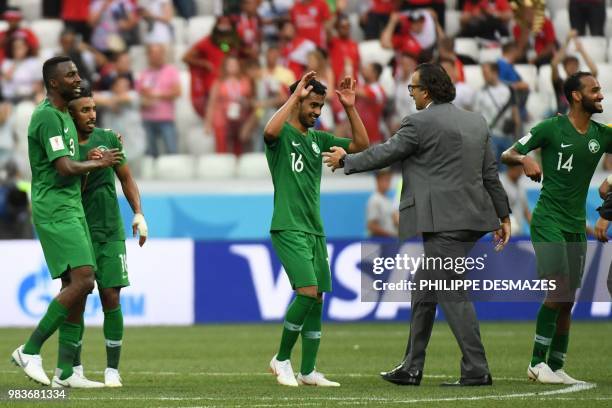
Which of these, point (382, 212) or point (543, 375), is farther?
point (382, 212)

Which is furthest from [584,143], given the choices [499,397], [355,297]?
[355,297]

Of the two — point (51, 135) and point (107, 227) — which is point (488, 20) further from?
point (51, 135)

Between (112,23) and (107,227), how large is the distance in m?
11.3

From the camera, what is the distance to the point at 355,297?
17.8 m

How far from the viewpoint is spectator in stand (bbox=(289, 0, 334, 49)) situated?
20.2 metres

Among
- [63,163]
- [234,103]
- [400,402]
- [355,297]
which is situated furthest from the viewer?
[234,103]

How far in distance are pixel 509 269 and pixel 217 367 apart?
290cm

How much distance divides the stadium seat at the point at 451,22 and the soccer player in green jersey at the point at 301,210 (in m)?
9.79

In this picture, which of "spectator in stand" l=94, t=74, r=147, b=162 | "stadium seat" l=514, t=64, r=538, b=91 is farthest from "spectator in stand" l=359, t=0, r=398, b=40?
"spectator in stand" l=94, t=74, r=147, b=162

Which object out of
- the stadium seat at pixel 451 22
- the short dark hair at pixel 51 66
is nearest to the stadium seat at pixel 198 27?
the stadium seat at pixel 451 22

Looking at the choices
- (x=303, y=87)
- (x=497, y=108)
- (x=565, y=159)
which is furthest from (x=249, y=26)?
(x=565, y=159)

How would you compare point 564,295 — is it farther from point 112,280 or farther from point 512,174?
point 512,174

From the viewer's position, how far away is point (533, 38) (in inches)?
765

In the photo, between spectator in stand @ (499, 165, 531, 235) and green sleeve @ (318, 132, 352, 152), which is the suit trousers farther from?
spectator in stand @ (499, 165, 531, 235)
